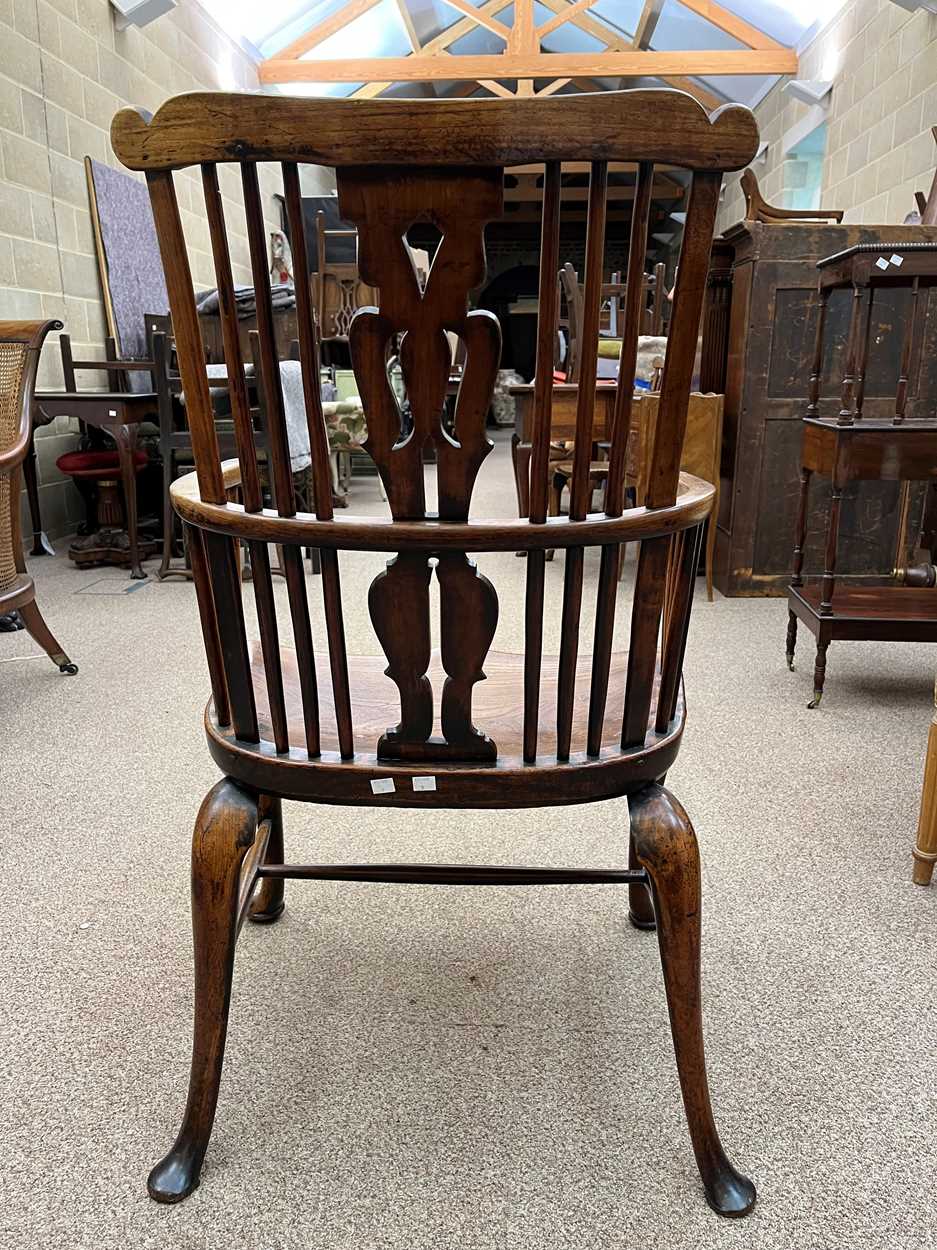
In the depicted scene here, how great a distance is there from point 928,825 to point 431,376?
1230 mm

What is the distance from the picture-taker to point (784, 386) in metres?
3.29

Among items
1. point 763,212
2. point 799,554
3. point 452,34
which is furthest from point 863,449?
point 452,34

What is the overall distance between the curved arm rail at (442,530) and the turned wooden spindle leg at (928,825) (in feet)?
2.96

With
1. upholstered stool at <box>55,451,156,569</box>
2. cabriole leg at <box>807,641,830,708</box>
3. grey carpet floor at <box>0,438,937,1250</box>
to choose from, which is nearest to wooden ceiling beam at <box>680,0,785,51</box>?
upholstered stool at <box>55,451,156,569</box>

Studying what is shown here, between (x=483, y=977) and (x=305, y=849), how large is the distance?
500mm

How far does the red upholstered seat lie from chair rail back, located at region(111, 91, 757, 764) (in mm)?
3577

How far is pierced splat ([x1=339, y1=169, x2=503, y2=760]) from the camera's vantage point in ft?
2.34

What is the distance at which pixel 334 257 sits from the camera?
6.69 metres

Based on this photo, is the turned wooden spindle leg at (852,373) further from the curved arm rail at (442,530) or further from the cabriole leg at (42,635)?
the cabriole leg at (42,635)

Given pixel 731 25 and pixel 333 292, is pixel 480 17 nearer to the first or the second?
pixel 731 25

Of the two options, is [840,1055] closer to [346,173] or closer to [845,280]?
[346,173]

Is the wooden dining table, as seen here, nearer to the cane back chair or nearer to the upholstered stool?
the upholstered stool

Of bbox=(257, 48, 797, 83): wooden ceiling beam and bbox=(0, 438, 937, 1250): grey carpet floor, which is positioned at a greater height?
bbox=(257, 48, 797, 83): wooden ceiling beam

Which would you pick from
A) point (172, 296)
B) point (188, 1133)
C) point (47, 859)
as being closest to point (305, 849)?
point (47, 859)
